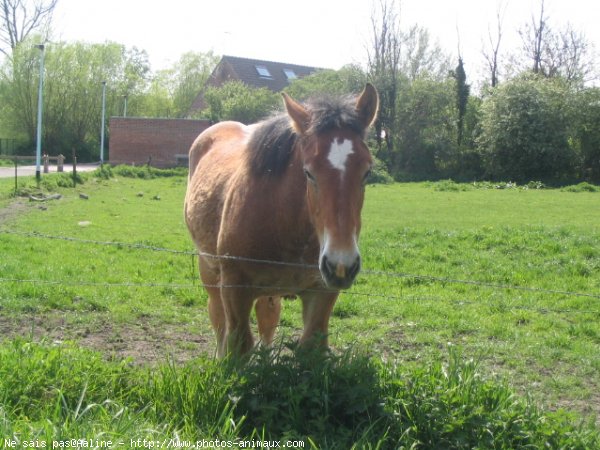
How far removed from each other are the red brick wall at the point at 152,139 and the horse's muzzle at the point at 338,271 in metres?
35.1

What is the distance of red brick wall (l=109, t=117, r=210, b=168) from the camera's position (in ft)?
124

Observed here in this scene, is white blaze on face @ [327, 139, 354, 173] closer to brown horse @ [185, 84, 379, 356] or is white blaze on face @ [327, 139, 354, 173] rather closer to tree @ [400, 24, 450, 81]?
brown horse @ [185, 84, 379, 356]

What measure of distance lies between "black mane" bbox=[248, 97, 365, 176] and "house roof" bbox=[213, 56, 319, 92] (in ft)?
156

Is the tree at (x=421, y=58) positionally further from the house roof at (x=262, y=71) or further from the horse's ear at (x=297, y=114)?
the horse's ear at (x=297, y=114)

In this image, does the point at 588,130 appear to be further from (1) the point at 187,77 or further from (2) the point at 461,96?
(1) the point at 187,77

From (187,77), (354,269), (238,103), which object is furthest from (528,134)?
(187,77)

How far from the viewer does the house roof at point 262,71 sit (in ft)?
171

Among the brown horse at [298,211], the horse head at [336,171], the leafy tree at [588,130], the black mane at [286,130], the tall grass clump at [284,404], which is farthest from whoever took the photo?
the leafy tree at [588,130]

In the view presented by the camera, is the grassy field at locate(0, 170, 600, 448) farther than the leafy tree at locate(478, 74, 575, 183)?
No

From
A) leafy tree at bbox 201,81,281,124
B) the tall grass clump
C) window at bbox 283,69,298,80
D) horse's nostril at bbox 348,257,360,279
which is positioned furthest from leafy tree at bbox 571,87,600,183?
horse's nostril at bbox 348,257,360,279

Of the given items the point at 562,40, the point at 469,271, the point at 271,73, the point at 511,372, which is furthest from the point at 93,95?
the point at 511,372

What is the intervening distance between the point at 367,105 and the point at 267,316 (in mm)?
2337

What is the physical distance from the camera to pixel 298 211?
4.01m

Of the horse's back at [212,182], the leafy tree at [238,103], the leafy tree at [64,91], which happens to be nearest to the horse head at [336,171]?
the horse's back at [212,182]
